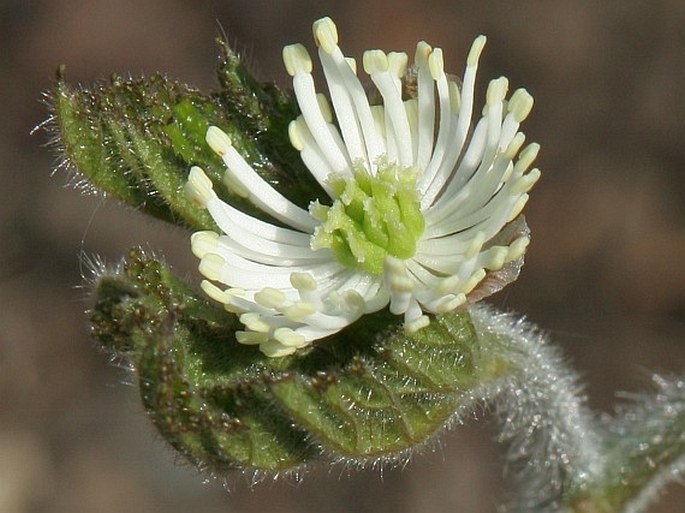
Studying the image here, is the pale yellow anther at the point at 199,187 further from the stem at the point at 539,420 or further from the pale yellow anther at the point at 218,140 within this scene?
the stem at the point at 539,420

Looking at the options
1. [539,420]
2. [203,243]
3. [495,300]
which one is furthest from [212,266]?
[495,300]

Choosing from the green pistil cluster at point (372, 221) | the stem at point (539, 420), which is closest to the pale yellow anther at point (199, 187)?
the green pistil cluster at point (372, 221)

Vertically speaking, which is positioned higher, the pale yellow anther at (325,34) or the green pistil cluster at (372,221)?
the pale yellow anther at (325,34)

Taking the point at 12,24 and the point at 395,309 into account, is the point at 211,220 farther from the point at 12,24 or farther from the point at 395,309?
the point at 12,24

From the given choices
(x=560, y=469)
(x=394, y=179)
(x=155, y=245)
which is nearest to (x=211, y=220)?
(x=394, y=179)

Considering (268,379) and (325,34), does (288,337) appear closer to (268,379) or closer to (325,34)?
(268,379)

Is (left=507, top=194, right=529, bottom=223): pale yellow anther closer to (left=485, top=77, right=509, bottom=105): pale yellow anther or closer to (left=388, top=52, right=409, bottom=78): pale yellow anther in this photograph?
(left=485, top=77, right=509, bottom=105): pale yellow anther

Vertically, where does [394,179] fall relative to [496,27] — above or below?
above
